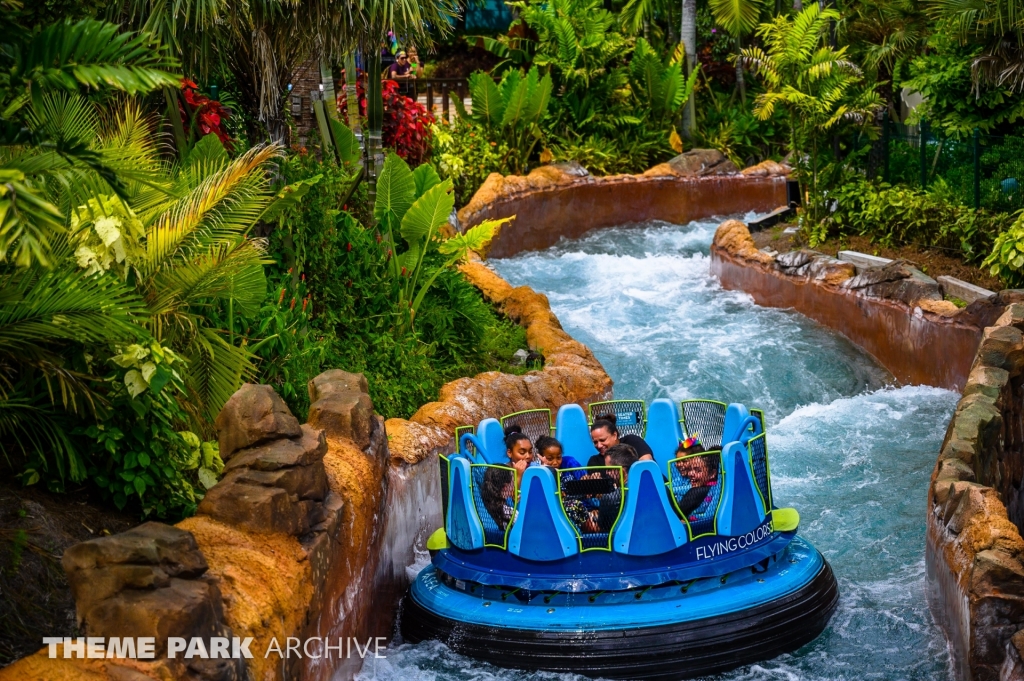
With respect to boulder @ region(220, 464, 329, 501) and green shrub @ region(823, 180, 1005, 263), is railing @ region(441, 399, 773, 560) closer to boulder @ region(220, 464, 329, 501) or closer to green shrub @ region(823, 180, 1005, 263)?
boulder @ region(220, 464, 329, 501)

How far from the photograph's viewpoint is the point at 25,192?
132 inches

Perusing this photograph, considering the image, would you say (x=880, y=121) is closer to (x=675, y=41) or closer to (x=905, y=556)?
(x=905, y=556)

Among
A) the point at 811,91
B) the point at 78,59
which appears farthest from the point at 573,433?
the point at 811,91

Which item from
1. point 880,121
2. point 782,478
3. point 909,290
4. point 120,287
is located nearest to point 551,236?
point 880,121

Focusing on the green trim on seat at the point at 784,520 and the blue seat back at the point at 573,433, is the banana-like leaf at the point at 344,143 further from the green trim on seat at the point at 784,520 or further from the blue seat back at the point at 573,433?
the green trim on seat at the point at 784,520

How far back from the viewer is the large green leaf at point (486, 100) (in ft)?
61.4

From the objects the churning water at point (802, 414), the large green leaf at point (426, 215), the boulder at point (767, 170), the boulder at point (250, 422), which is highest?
the large green leaf at point (426, 215)

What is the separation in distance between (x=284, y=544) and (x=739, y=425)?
10.3 ft

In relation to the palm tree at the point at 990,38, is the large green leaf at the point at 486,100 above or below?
below

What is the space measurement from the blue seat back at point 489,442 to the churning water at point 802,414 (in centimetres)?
123

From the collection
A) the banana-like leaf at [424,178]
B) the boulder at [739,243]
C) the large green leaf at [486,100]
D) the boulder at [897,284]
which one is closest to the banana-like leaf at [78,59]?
the banana-like leaf at [424,178]

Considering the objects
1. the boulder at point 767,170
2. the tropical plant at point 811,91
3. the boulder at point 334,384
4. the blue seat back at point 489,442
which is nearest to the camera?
the boulder at point 334,384

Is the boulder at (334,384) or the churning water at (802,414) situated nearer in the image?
the churning water at (802,414)

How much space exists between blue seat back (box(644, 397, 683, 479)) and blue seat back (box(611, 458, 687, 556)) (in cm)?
127
